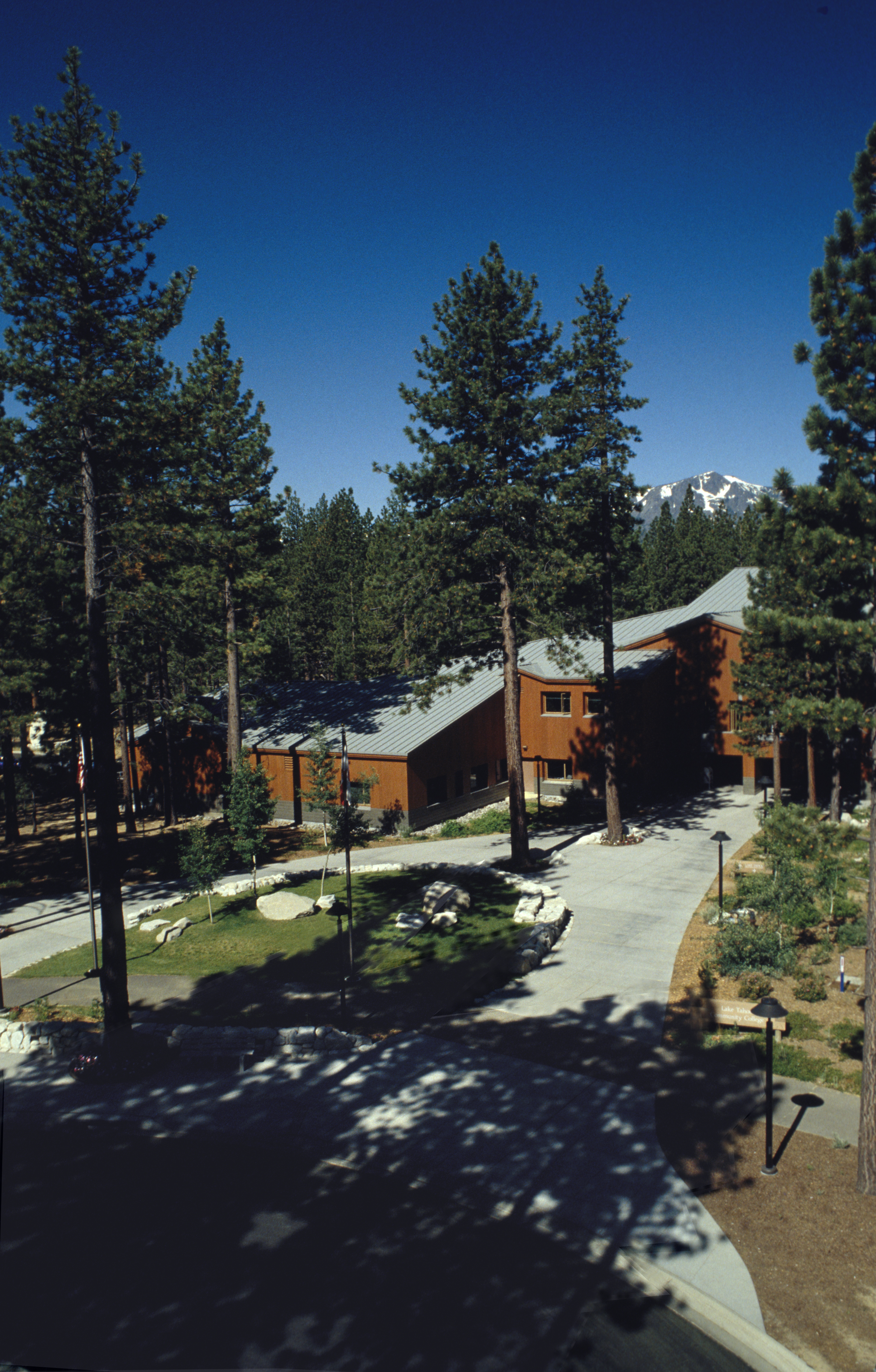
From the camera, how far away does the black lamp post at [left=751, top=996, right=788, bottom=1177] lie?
31.8 ft

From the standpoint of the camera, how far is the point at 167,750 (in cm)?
3369

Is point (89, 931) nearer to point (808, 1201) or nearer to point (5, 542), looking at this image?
point (5, 542)

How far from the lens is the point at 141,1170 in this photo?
1038cm

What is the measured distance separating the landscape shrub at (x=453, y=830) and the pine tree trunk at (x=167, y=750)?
12425 millimetres

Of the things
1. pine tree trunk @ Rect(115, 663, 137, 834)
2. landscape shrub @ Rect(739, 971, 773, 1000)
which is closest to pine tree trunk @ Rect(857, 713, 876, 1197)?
landscape shrub @ Rect(739, 971, 773, 1000)

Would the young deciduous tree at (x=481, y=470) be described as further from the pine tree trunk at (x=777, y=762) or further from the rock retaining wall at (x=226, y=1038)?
the pine tree trunk at (x=777, y=762)

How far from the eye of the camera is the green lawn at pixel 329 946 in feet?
55.2

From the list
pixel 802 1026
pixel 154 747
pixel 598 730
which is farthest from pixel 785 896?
pixel 154 747

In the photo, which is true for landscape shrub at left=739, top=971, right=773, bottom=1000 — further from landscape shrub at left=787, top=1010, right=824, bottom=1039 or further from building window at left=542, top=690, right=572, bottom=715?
building window at left=542, top=690, right=572, bottom=715

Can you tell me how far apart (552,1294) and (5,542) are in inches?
858

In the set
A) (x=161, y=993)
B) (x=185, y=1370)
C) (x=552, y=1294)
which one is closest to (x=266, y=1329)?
(x=185, y=1370)

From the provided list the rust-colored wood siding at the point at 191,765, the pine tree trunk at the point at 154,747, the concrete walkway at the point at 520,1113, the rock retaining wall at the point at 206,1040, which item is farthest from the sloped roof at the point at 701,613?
the rock retaining wall at the point at 206,1040

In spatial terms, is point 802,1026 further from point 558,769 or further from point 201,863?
point 558,769

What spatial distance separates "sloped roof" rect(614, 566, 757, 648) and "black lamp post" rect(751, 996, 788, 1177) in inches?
1214
